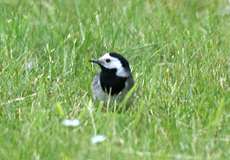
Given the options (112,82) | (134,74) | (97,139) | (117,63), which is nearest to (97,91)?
(112,82)

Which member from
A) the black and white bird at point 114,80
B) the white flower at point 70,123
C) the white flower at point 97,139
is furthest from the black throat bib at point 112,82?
the white flower at point 97,139

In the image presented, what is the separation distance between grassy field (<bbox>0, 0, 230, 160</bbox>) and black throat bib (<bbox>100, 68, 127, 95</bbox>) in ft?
0.32

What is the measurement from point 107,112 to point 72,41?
1590 millimetres

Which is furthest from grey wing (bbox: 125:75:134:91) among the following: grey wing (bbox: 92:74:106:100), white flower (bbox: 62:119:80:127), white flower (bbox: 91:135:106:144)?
white flower (bbox: 91:135:106:144)

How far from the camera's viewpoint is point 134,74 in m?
6.02

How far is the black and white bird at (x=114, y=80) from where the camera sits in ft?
17.6

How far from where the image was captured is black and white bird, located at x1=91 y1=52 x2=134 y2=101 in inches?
211

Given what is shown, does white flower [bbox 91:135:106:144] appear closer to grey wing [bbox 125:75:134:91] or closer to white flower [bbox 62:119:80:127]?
white flower [bbox 62:119:80:127]

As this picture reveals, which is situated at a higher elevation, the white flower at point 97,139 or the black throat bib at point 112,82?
the black throat bib at point 112,82

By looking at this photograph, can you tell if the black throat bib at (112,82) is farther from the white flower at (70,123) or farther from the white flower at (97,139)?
the white flower at (97,139)

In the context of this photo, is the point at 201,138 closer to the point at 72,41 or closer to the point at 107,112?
the point at 107,112

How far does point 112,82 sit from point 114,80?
0.02 m

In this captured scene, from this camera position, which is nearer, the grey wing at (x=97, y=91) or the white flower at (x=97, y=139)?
the white flower at (x=97, y=139)

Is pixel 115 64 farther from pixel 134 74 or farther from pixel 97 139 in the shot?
pixel 97 139
